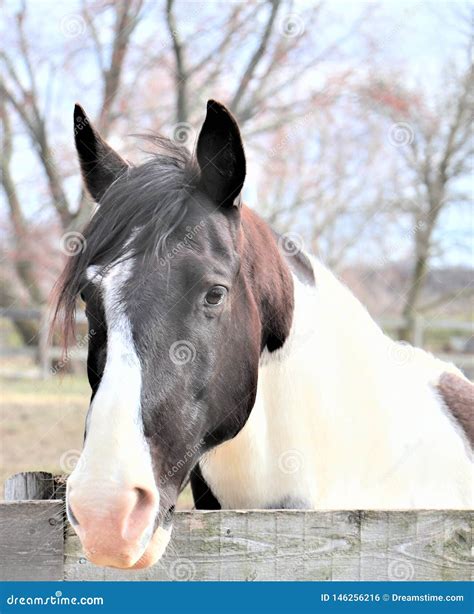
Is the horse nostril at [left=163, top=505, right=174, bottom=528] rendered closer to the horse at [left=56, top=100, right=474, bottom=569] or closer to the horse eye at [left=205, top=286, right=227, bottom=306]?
the horse at [left=56, top=100, right=474, bottom=569]

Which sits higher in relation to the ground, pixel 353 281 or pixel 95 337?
pixel 353 281

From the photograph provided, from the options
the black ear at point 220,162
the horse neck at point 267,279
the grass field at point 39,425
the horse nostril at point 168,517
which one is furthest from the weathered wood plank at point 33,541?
the grass field at point 39,425

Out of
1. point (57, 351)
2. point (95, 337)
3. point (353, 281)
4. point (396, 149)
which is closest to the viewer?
point (95, 337)

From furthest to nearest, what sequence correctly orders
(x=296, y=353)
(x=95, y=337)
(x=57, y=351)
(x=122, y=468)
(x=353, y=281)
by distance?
1. (x=353, y=281)
2. (x=57, y=351)
3. (x=296, y=353)
4. (x=95, y=337)
5. (x=122, y=468)

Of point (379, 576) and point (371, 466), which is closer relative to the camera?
point (379, 576)

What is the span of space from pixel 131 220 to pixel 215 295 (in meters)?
0.35

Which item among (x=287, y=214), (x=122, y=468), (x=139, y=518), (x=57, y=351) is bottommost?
(x=139, y=518)

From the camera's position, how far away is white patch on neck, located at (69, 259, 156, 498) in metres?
1.83

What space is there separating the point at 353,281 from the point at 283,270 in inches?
674

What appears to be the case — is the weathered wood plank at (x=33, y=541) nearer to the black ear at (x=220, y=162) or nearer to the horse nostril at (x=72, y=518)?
the horse nostril at (x=72, y=518)

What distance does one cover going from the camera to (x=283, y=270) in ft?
9.08

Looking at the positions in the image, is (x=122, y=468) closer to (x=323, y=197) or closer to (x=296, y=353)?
(x=296, y=353)

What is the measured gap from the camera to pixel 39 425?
1103 centimetres
